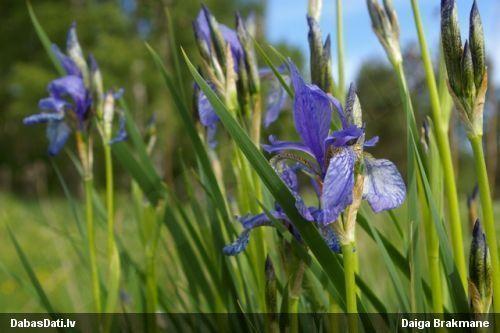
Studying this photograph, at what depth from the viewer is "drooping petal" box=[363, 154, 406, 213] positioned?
71 cm

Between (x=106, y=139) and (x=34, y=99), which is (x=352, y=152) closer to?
(x=106, y=139)

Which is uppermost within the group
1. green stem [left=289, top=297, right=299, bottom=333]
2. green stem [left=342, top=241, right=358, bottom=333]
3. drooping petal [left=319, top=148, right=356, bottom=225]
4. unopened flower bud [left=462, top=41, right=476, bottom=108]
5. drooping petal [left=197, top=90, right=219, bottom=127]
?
drooping petal [left=197, top=90, right=219, bottom=127]

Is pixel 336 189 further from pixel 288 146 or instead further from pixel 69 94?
pixel 69 94

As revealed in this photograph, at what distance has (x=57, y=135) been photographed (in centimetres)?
137

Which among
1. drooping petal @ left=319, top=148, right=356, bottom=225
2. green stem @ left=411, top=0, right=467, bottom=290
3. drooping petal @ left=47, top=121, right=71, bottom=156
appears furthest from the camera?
drooping petal @ left=47, top=121, right=71, bottom=156

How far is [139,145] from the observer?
1.19 meters

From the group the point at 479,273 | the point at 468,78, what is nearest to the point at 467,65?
the point at 468,78

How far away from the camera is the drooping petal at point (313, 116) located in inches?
29.1

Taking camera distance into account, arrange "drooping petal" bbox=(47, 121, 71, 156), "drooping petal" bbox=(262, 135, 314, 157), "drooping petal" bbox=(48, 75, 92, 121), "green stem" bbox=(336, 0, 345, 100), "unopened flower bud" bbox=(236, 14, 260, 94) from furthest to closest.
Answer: "drooping petal" bbox=(47, 121, 71, 156) → "drooping petal" bbox=(48, 75, 92, 121) → "green stem" bbox=(336, 0, 345, 100) → "unopened flower bud" bbox=(236, 14, 260, 94) → "drooping petal" bbox=(262, 135, 314, 157)

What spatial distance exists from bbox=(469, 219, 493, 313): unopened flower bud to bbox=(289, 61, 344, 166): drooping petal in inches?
9.5

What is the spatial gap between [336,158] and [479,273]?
279 millimetres

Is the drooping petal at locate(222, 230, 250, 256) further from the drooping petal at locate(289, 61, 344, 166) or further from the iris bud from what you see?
the iris bud

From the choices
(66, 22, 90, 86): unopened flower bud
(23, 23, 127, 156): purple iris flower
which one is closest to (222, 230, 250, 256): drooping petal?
(23, 23, 127, 156): purple iris flower

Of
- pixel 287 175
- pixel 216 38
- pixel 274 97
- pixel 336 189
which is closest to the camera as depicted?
pixel 336 189
